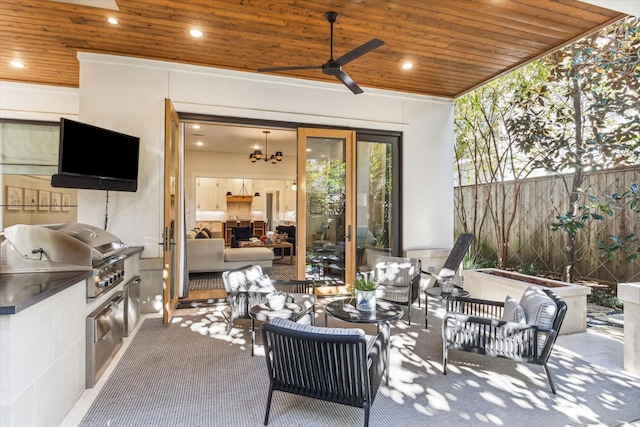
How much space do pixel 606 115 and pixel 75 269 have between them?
673cm

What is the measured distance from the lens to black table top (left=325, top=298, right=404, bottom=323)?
10.1 feet

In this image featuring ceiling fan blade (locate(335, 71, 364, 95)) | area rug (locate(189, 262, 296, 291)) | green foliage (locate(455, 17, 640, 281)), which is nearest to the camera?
ceiling fan blade (locate(335, 71, 364, 95))

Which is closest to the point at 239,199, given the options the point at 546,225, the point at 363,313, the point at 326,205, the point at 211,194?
the point at 211,194

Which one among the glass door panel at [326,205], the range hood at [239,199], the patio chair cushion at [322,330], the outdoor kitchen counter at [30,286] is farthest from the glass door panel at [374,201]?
the range hood at [239,199]

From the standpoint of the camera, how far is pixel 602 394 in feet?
8.66

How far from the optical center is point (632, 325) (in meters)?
2.96

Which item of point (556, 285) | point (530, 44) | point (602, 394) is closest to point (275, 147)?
point (530, 44)

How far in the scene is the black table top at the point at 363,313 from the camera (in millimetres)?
3064

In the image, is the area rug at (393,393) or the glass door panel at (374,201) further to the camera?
the glass door panel at (374,201)

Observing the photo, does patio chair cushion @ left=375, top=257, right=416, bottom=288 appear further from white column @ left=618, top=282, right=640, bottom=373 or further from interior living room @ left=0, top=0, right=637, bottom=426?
white column @ left=618, top=282, right=640, bottom=373

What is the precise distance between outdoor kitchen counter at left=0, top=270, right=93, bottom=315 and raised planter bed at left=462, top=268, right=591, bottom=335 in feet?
14.1

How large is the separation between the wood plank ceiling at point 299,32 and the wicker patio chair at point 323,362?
2977 millimetres

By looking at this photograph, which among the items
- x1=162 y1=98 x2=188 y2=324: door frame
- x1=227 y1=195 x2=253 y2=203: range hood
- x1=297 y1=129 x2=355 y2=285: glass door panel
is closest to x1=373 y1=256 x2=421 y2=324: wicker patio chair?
x1=297 y1=129 x2=355 y2=285: glass door panel

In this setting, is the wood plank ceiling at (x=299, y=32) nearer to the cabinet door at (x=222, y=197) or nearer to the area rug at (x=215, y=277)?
the area rug at (x=215, y=277)
